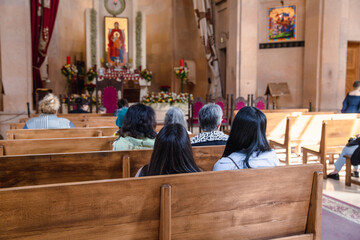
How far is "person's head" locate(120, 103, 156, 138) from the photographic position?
2.52 metres

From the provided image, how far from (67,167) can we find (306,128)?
3.75 m

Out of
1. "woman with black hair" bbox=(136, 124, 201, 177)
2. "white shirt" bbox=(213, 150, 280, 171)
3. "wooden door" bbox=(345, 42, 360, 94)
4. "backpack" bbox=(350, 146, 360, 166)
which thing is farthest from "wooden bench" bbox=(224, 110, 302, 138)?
"wooden door" bbox=(345, 42, 360, 94)

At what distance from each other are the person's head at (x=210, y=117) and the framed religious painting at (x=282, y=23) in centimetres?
→ 811

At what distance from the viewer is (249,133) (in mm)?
1957

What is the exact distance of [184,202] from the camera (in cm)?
151

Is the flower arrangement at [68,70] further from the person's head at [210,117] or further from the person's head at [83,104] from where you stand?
the person's head at [210,117]

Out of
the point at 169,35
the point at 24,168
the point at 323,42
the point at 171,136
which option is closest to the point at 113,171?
the point at 24,168

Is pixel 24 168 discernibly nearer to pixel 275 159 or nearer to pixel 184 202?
pixel 184 202

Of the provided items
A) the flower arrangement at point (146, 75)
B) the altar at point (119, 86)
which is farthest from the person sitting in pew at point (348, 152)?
the flower arrangement at point (146, 75)

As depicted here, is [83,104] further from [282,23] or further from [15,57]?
[282,23]

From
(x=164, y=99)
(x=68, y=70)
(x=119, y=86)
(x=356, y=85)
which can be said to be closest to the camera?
(x=356, y=85)

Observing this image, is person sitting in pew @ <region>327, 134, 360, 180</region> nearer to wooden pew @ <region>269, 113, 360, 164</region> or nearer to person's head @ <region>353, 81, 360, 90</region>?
wooden pew @ <region>269, 113, 360, 164</region>

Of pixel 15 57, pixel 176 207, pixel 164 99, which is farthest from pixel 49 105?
pixel 164 99

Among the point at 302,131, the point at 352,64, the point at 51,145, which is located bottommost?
the point at 302,131
